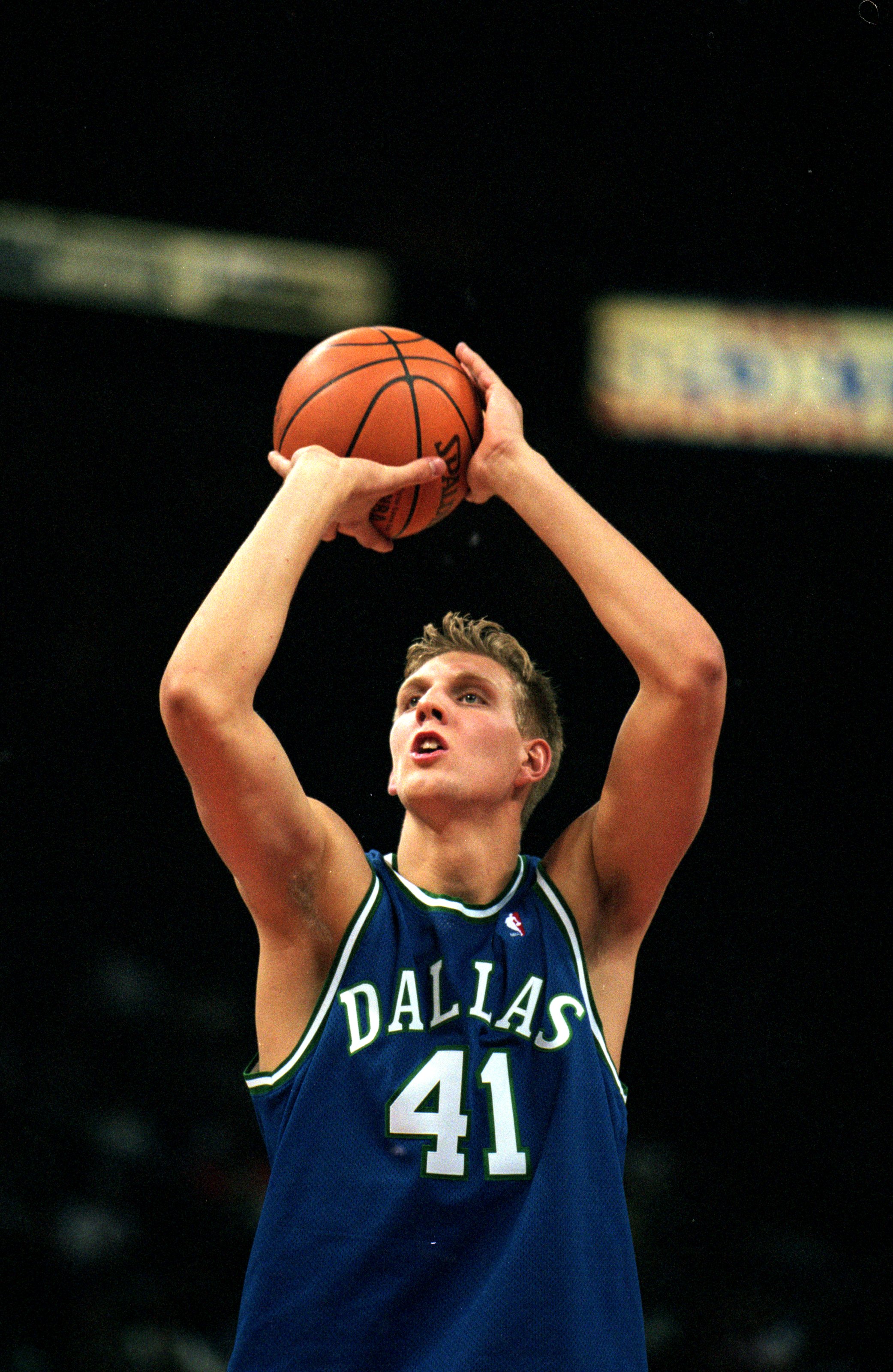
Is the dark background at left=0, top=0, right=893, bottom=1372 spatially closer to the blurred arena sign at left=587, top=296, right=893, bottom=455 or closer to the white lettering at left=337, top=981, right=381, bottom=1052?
the blurred arena sign at left=587, top=296, right=893, bottom=455

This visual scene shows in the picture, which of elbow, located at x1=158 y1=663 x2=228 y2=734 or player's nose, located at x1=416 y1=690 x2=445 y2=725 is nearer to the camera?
elbow, located at x1=158 y1=663 x2=228 y2=734

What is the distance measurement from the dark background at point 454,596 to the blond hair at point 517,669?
2294 millimetres

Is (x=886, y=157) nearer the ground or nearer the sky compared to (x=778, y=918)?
nearer the sky

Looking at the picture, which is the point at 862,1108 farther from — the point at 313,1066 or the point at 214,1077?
the point at 313,1066

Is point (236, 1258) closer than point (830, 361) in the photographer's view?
Yes

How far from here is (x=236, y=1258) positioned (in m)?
4.45

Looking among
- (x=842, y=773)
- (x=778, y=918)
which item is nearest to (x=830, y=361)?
(x=842, y=773)

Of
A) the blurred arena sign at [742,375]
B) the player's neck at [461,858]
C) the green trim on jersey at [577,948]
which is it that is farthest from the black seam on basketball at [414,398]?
the blurred arena sign at [742,375]

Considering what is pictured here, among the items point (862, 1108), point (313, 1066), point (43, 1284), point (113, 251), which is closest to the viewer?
point (313, 1066)

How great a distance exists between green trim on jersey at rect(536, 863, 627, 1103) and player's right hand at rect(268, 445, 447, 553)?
0.65 m

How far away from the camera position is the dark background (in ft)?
14.5

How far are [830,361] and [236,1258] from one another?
14.1ft

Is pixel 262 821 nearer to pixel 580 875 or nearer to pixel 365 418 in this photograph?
pixel 580 875

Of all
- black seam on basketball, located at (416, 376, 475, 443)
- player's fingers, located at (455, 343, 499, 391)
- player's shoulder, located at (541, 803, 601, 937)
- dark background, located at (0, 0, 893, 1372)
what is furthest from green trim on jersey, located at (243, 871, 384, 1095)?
dark background, located at (0, 0, 893, 1372)
